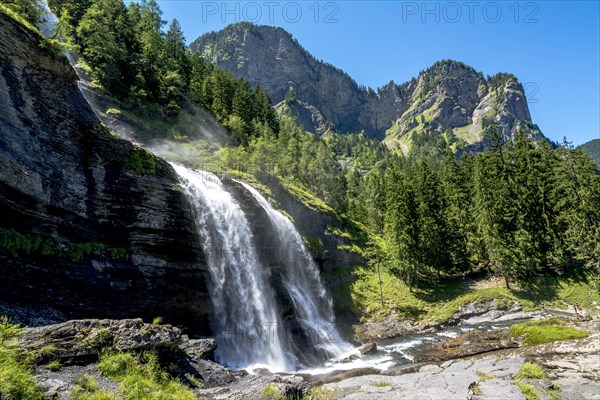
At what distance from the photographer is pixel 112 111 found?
150 ft

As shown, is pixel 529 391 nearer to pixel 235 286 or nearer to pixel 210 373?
pixel 210 373

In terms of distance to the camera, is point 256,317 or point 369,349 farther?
point 256,317

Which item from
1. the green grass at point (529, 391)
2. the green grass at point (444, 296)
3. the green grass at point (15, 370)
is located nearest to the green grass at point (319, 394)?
the green grass at point (529, 391)

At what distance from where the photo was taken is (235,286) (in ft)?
97.3

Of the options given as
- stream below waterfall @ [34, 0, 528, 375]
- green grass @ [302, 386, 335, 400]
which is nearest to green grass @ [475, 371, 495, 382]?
green grass @ [302, 386, 335, 400]

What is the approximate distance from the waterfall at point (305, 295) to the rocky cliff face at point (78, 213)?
933 cm

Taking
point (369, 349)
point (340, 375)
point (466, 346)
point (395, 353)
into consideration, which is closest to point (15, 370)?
point (340, 375)

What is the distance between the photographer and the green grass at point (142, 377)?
10.9m

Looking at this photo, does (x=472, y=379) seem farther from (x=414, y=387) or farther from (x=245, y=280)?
(x=245, y=280)

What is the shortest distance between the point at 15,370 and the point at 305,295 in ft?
99.1

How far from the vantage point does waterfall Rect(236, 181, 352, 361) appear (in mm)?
30703

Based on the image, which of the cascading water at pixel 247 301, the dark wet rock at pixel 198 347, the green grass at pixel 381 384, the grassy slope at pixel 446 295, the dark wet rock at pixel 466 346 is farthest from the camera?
the grassy slope at pixel 446 295

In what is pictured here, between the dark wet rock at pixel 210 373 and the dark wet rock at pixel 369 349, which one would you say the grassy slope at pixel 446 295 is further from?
the dark wet rock at pixel 210 373

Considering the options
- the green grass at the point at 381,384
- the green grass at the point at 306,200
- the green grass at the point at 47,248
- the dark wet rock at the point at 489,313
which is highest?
the green grass at the point at 306,200
